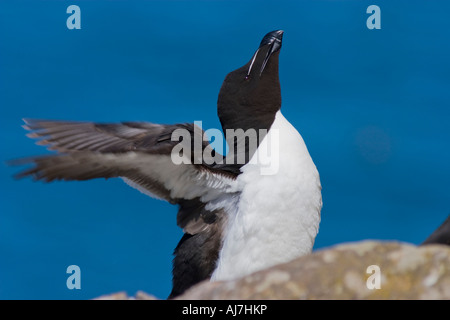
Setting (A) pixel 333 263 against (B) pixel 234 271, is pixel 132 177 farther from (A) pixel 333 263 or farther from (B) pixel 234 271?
(A) pixel 333 263

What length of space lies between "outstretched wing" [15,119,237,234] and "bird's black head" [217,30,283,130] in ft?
0.88

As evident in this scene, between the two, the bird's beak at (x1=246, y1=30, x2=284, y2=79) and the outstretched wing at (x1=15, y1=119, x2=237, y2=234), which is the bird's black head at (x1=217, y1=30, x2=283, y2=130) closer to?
the bird's beak at (x1=246, y1=30, x2=284, y2=79)

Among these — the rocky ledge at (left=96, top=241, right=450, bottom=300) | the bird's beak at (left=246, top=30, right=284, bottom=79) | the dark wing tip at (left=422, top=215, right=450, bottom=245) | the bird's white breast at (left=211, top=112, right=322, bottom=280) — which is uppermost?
the bird's beak at (left=246, top=30, right=284, bottom=79)

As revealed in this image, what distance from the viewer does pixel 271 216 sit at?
4867mm

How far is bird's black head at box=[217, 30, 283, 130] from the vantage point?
17.7ft

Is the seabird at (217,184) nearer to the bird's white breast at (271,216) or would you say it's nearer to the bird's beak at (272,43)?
the bird's white breast at (271,216)

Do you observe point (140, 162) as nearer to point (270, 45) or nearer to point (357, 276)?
point (270, 45)

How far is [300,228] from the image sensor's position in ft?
16.1

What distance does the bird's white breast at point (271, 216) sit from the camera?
487 centimetres

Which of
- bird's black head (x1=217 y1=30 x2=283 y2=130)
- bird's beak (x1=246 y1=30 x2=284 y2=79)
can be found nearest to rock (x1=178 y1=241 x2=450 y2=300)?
bird's black head (x1=217 y1=30 x2=283 y2=130)

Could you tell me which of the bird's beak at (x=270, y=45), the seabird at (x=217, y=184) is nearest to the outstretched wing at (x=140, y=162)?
the seabird at (x=217, y=184)

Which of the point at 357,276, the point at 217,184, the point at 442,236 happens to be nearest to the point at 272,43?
the point at 217,184
